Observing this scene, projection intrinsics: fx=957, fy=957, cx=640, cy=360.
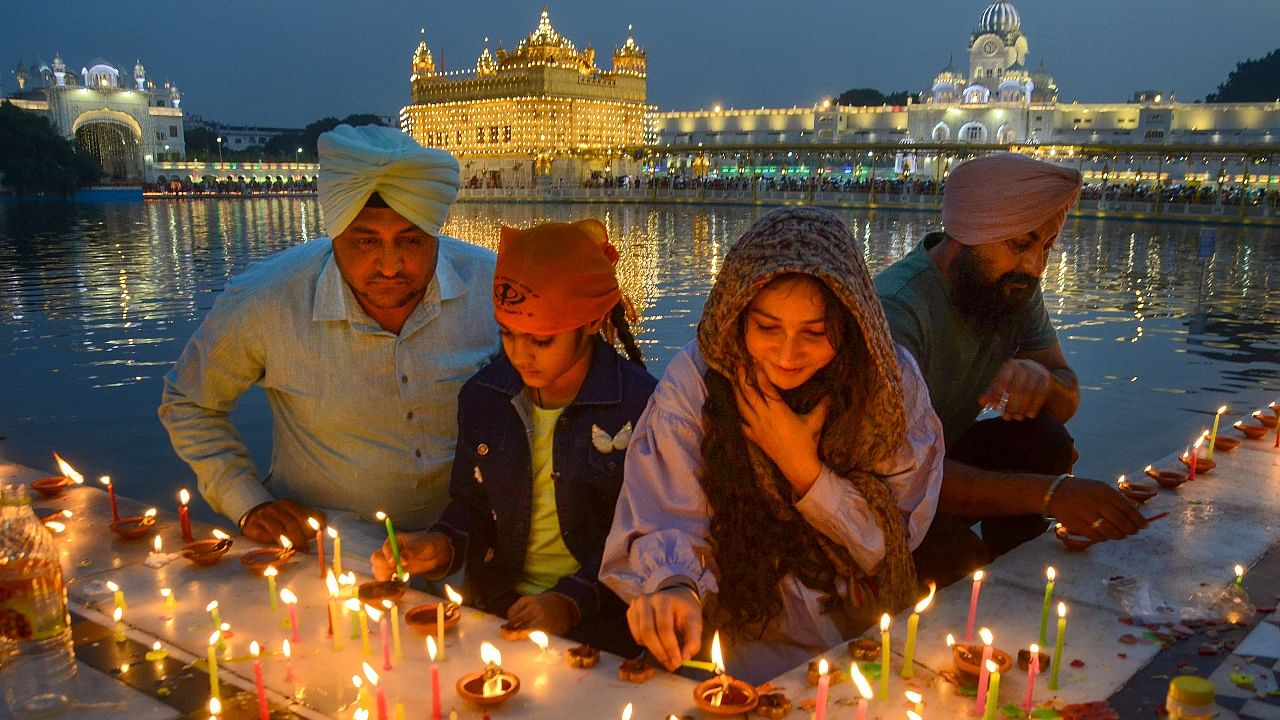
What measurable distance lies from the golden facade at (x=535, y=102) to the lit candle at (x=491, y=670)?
52.0 metres

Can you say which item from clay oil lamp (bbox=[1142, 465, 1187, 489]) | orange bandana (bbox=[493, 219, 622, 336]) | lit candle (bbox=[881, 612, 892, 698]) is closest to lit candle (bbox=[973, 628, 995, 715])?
lit candle (bbox=[881, 612, 892, 698])

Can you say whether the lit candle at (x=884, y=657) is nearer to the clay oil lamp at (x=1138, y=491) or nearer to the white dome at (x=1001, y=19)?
the clay oil lamp at (x=1138, y=491)

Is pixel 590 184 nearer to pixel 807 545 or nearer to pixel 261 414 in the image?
pixel 261 414

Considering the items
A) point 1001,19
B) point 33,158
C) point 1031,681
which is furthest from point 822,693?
point 1001,19

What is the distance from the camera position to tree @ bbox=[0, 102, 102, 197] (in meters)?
43.2

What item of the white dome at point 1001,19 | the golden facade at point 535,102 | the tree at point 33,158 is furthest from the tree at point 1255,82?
the tree at point 33,158

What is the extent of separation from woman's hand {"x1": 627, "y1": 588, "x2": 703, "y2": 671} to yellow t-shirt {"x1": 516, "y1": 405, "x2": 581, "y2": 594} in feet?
2.17

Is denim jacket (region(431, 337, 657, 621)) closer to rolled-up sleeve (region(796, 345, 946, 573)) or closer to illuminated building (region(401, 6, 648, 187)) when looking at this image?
rolled-up sleeve (region(796, 345, 946, 573))

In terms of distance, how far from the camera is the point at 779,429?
2.13 metres

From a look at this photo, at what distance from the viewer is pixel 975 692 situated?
1821 mm

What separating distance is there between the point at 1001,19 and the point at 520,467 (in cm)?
7801

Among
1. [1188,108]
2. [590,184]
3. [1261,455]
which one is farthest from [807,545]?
[1188,108]

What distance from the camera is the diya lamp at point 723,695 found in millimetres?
1689

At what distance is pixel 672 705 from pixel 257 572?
1.16m
